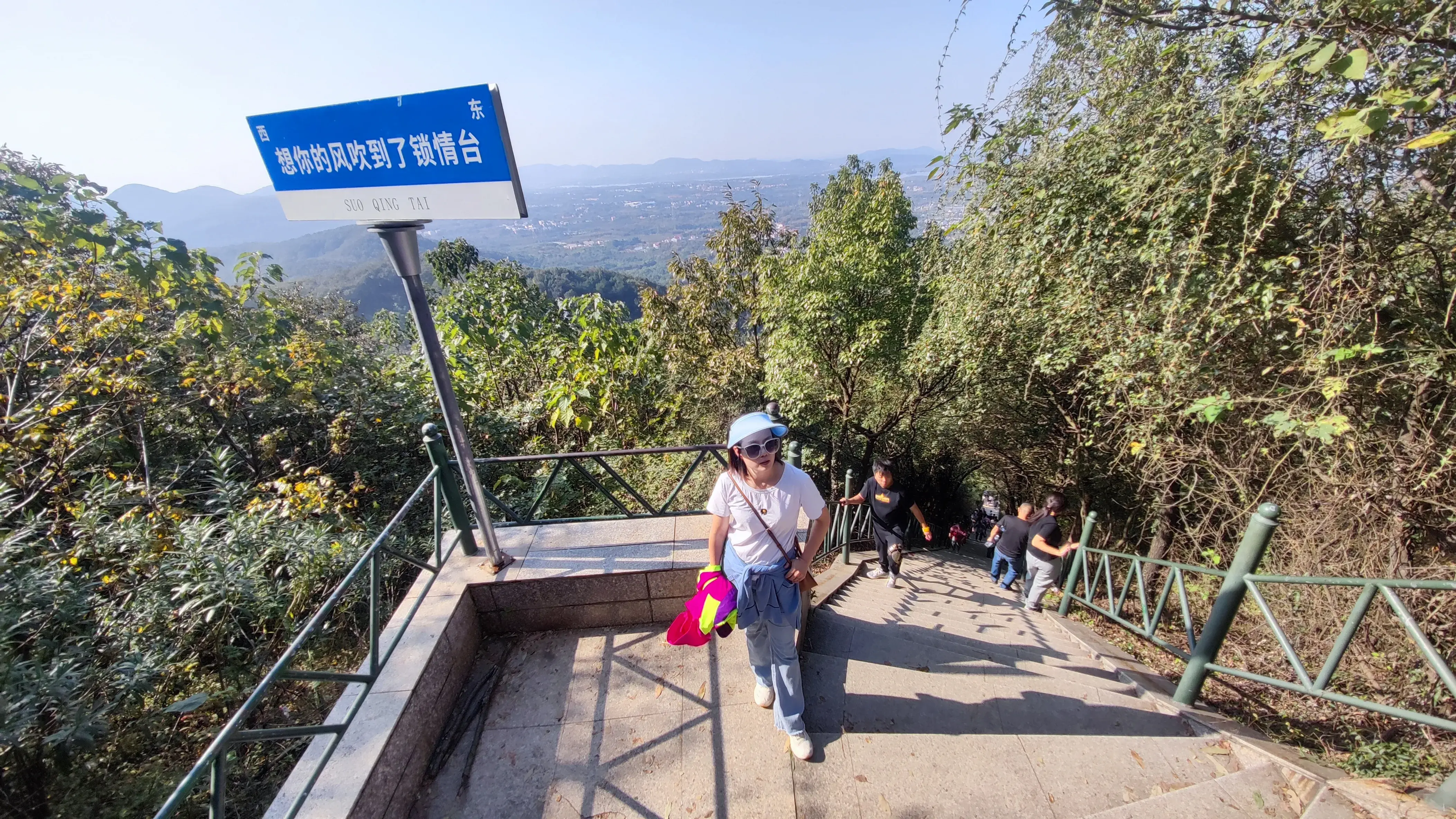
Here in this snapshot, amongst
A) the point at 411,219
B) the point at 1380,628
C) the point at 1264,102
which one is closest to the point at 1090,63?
the point at 1264,102

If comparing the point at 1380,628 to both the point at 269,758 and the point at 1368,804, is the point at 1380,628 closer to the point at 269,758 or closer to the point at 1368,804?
the point at 1368,804

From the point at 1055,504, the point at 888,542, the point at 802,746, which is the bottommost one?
the point at 888,542

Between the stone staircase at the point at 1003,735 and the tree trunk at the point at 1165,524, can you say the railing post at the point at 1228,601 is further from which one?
the tree trunk at the point at 1165,524

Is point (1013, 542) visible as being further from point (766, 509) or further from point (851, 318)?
point (851, 318)

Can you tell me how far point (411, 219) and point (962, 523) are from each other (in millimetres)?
15656

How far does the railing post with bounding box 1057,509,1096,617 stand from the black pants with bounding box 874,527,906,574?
1.46 meters

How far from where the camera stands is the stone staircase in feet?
8.00

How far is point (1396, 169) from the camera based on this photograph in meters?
3.12

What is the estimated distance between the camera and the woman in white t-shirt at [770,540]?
8.04 feet

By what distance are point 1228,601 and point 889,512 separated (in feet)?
8.17

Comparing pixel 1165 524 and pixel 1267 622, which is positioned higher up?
pixel 1267 622

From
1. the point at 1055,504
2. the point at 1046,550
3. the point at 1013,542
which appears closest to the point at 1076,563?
the point at 1046,550

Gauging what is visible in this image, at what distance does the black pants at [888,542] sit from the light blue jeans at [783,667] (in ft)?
8.62

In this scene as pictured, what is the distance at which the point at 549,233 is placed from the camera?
138m
